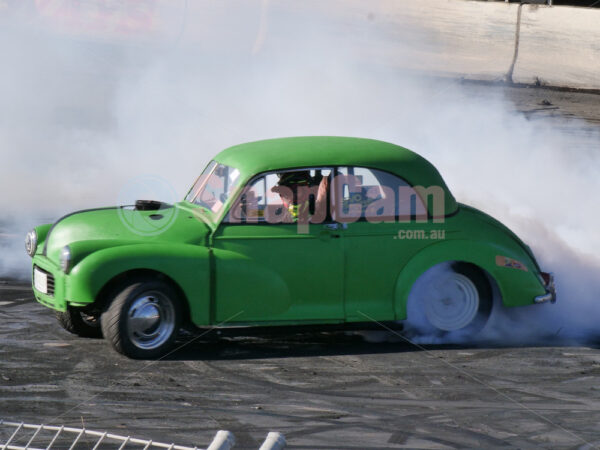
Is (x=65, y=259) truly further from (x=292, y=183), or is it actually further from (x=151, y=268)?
(x=292, y=183)

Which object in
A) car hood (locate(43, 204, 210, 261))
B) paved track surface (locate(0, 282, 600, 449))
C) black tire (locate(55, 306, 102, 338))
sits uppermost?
car hood (locate(43, 204, 210, 261))

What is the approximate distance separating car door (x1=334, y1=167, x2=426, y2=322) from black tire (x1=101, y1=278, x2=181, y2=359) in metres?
1.40

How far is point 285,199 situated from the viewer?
8.24 meters

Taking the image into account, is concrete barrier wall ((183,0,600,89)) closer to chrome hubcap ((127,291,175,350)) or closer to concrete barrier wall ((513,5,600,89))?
concrete barrier wall ((513,5,600,89))

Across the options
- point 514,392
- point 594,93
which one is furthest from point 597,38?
point 514,392

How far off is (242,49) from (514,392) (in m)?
11.4

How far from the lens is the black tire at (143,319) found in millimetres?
7555

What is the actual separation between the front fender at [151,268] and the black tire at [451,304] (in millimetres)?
1748

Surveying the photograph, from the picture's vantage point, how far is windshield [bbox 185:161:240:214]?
826 centimetres

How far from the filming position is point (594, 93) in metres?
18.3

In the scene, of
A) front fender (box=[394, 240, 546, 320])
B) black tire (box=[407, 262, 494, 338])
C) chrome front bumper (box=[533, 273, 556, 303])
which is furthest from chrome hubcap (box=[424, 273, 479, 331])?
chrome front bumper (box=[533, 273, 556, 303])

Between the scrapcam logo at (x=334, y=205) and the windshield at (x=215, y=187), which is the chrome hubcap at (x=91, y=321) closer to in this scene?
the windshield at (x=215, y=187)

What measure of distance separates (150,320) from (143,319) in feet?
0.18

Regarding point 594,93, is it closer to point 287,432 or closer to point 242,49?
point 242,49
